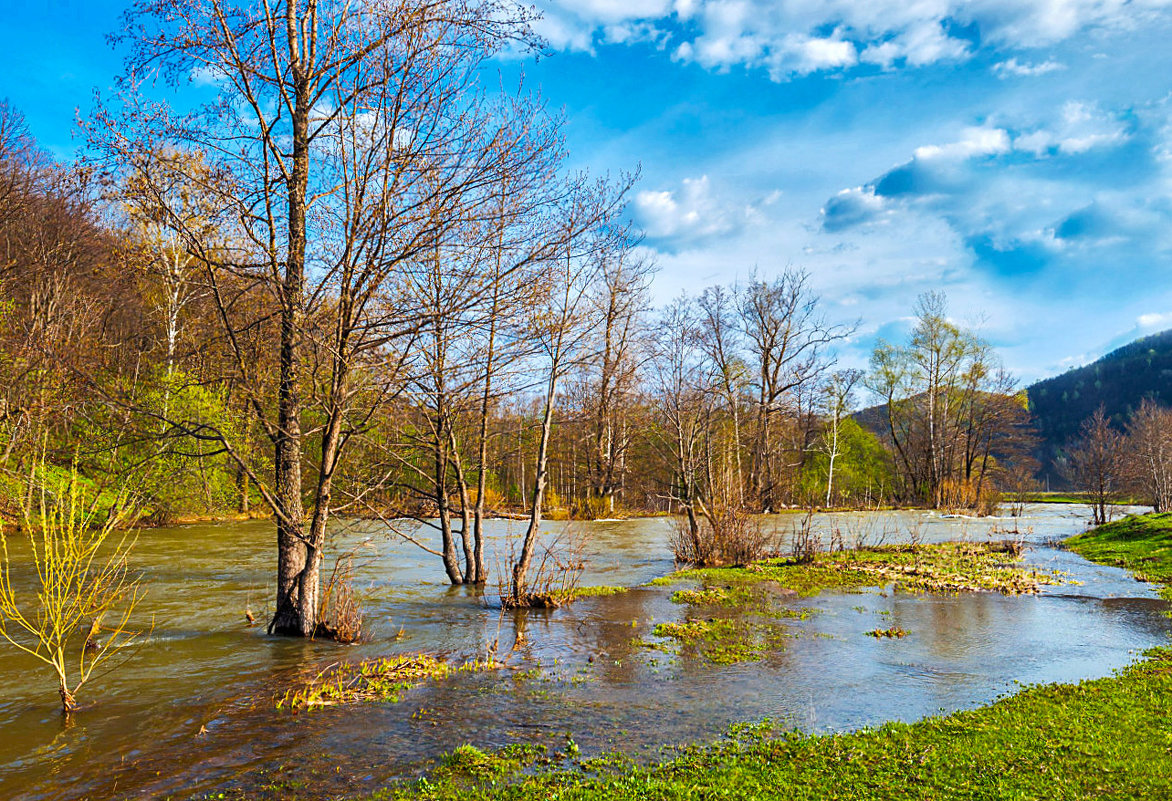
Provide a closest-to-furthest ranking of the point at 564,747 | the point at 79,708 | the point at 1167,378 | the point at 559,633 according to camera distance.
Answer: the point at 564,747 < the point at 79,708 < the point at 559,633 < the point at 1167,378

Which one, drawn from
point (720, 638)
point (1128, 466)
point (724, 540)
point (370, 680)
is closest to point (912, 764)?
point (720, 638)

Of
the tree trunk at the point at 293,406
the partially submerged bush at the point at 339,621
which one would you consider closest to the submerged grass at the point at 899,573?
the partially submerged bush at the point at 339,621

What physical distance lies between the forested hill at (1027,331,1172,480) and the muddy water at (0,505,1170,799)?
380ft

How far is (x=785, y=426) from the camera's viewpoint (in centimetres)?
4731

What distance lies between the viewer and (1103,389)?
394 ft

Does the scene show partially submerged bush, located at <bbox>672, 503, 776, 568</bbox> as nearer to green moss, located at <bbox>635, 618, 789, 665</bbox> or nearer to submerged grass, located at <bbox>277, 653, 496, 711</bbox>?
green moss, located at <bbox>635, 618, 789, 665</bbox>

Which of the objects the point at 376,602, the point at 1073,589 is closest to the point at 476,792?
the point at 376,602

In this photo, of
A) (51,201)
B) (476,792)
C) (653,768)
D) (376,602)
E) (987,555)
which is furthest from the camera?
(51,201)

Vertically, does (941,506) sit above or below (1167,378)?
below

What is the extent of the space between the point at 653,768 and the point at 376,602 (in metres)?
8.98

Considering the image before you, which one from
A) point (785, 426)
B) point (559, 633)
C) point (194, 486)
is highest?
point (785, 426)

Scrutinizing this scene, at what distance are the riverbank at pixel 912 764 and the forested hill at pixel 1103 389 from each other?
121 meters

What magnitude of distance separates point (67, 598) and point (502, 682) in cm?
544

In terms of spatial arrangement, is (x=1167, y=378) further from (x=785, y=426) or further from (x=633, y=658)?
(x=633, y=658)
